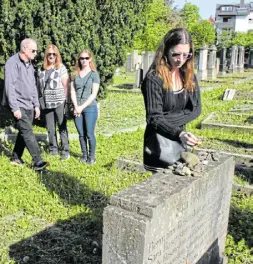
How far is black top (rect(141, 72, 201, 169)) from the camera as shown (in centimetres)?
284

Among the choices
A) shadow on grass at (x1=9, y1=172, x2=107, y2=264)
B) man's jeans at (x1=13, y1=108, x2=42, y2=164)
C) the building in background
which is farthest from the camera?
the building in background

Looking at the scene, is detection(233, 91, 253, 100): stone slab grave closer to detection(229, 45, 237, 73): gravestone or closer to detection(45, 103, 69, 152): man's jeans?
detection(45, 103, 69, 152): man's jeans

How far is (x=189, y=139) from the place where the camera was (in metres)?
2.73

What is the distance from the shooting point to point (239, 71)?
105 feet

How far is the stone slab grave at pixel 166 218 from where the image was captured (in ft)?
7.55

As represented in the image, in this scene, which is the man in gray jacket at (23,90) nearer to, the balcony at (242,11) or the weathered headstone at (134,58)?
the weathered headstone at (134,58)

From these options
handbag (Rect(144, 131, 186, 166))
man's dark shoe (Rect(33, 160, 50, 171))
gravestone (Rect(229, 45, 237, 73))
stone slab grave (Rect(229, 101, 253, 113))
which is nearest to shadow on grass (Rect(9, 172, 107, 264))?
man's dark shoe (Rect(33, 160, 50, 171))

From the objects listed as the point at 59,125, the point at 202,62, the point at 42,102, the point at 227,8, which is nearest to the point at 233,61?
the point at 202,62

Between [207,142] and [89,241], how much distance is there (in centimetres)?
450

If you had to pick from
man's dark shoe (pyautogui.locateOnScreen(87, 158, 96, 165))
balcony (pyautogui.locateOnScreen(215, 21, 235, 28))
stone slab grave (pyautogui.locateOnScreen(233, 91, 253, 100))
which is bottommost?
man's dark shoe (pyautogui.locateOnScreen(87, 158, 96, 165))

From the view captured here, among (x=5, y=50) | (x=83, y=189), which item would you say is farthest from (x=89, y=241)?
(x=5, y=50)

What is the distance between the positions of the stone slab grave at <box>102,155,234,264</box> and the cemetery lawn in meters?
0.93

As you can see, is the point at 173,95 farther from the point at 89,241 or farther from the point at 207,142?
the point at 207,142

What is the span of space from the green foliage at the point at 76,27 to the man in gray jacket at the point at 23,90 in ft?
8.23
